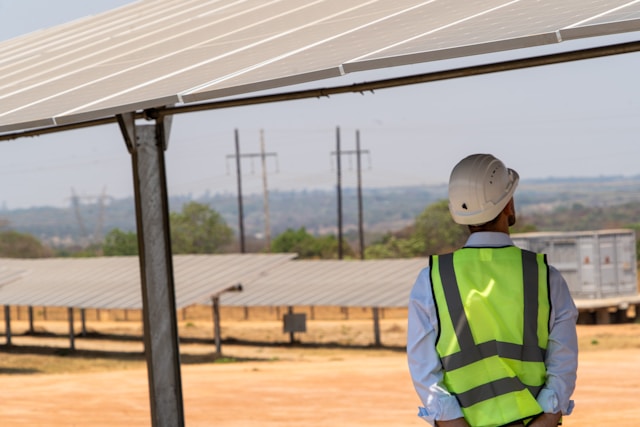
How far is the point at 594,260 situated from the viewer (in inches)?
1118

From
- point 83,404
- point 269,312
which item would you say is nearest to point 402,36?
point 83,404

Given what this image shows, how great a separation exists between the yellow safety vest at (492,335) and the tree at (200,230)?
7161 cm

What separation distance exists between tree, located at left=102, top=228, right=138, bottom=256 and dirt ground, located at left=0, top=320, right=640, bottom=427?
152ft

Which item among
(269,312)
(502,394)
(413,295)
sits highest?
(413,295)

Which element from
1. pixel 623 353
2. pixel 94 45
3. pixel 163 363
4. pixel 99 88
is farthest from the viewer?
pixel 623 353

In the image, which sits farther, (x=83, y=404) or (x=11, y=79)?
(x=83, y=404)

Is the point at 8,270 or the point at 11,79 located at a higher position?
the point at 11,79

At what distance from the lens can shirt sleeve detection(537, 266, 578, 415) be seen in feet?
9.87

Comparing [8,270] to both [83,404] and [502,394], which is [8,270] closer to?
[83,404]

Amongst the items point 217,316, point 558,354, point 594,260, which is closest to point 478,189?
point 558,354

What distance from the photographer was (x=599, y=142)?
10944cm

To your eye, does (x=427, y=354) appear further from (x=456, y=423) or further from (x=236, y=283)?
(x=236, y=283)

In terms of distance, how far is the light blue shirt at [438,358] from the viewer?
297 cm

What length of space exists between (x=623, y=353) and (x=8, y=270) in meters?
20.4
